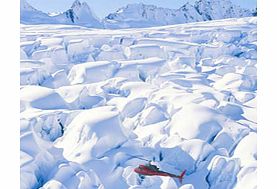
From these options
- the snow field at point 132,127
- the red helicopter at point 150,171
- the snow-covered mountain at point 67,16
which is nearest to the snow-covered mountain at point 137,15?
the snow-covered mountain at point 67,16

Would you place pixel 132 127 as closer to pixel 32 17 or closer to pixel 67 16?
pixel 32 17

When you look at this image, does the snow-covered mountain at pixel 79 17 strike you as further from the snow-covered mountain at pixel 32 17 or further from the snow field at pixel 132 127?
the snow field at pixel 132 127

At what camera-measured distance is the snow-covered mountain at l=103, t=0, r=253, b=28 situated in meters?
31.8

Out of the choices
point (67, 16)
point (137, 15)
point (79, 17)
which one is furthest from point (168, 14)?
point (67, 16)

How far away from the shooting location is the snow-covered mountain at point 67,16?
2382 centimetres

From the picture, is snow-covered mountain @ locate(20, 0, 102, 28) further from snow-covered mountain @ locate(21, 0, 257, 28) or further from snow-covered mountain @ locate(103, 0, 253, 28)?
snow-covered mountain @ locate(103, 0, 253, 28)

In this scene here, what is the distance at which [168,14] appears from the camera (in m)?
39.4

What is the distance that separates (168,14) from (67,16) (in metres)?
14.2

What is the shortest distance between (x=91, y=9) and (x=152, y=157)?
26450mm

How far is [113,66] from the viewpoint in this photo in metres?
9.81

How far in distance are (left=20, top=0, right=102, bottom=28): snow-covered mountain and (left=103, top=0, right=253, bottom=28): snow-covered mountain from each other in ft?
3.98

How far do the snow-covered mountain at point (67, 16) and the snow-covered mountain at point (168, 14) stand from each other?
47.8 inches
